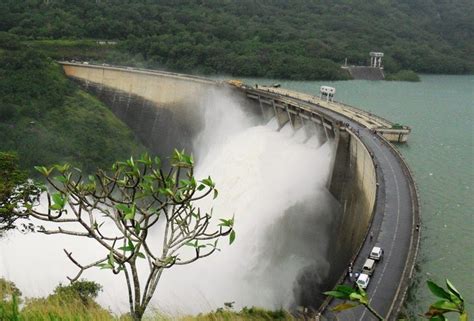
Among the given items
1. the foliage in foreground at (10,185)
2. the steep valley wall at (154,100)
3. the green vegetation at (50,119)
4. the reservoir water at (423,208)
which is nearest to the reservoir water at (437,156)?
the reservoir water at (423,208)

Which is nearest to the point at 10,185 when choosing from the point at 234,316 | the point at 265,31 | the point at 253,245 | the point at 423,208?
the point at 253,245

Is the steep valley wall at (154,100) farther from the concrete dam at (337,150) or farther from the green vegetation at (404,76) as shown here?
the green vegetation at (404,76)

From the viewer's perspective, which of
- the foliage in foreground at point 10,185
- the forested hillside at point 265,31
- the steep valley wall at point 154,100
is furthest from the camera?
the forested hillside at point 265,31

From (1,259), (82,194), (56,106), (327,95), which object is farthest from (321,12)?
(82,194)

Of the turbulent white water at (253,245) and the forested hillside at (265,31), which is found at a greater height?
the forested hillside at (265,31)

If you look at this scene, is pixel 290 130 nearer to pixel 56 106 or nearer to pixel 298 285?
pixel 298 285

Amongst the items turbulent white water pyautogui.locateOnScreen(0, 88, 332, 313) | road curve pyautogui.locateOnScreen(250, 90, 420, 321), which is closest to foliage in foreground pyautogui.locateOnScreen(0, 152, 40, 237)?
turbulent white water pyautogui.locateOnScreen(0, 88, 332, 313)
